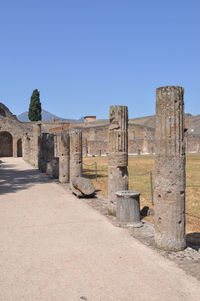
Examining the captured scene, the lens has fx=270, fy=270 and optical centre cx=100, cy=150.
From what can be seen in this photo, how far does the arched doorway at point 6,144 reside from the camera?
108 ft

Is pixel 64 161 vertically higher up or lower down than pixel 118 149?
lower down

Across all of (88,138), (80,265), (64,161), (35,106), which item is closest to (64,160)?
(64,161)

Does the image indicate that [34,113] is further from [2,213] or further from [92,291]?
[92,291]

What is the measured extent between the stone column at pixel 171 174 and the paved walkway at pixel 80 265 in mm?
427

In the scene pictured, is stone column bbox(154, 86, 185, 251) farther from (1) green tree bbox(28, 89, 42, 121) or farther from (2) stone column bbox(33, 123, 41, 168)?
(1) green tree bbox(28, 89, 42, 121)

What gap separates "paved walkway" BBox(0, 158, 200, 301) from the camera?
323 centimetres

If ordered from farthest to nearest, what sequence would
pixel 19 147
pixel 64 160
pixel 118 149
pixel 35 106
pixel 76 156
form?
1. pixel 35 106
2. pixel 19 147
3. pixel 64 160
4. pixel 76 156
5. pixel 118 149

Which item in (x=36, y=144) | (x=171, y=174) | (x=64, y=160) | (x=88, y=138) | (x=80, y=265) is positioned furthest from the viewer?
(x=88, y=138)

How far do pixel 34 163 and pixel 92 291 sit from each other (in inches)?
762

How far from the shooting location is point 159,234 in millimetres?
4617

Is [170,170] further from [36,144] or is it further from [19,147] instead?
[19,147]

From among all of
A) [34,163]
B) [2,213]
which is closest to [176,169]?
[2,213]

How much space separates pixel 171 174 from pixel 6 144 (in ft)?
103

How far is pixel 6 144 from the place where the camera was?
3316cm
